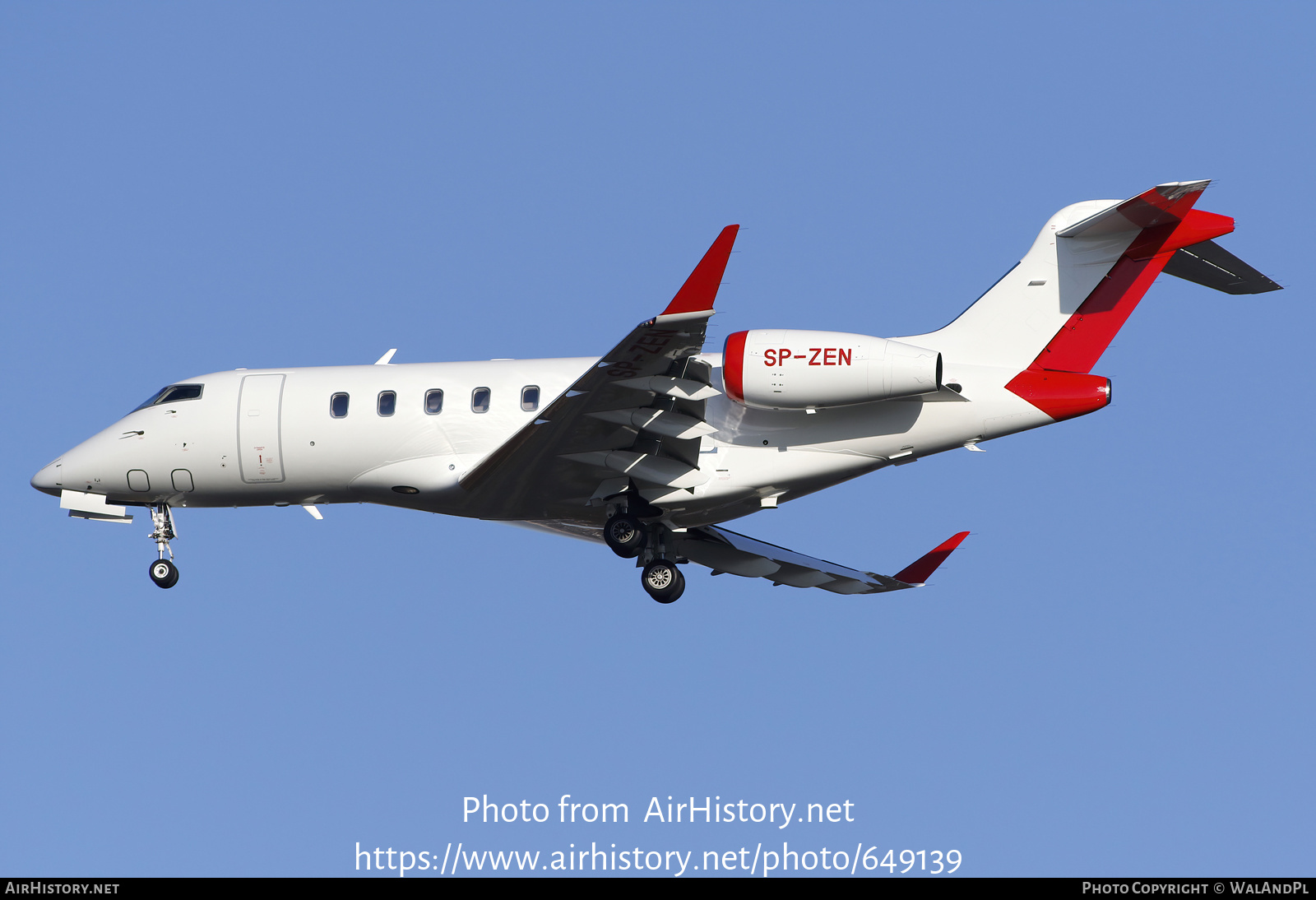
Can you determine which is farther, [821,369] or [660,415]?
[660,415]

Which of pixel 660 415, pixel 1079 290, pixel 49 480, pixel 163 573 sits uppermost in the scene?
pixel 1079 290

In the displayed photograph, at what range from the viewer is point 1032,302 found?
783 inches

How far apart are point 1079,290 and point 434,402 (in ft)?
31.5

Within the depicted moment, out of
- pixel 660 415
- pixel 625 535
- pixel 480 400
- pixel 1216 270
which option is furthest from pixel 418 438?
pixel 1216 270

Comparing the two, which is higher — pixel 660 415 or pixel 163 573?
pixel 660 415

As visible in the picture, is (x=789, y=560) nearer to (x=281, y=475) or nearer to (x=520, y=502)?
(x=520, y=502)

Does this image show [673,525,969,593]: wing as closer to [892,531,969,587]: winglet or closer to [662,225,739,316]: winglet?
[892,531,969,587]: winglet

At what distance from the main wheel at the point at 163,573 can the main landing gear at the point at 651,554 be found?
7.24 meters

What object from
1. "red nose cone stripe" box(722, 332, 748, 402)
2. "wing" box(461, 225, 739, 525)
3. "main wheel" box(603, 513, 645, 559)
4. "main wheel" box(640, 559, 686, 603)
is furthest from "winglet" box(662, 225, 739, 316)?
"main wheel" box(640, 559, 686, 603)

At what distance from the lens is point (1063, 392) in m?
19.2

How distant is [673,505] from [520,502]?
230 cm

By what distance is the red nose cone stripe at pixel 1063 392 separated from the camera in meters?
19.2

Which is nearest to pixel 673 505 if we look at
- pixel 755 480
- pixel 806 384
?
pixel 755 480

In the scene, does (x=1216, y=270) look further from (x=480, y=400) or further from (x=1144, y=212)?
(x=480, y=400)
